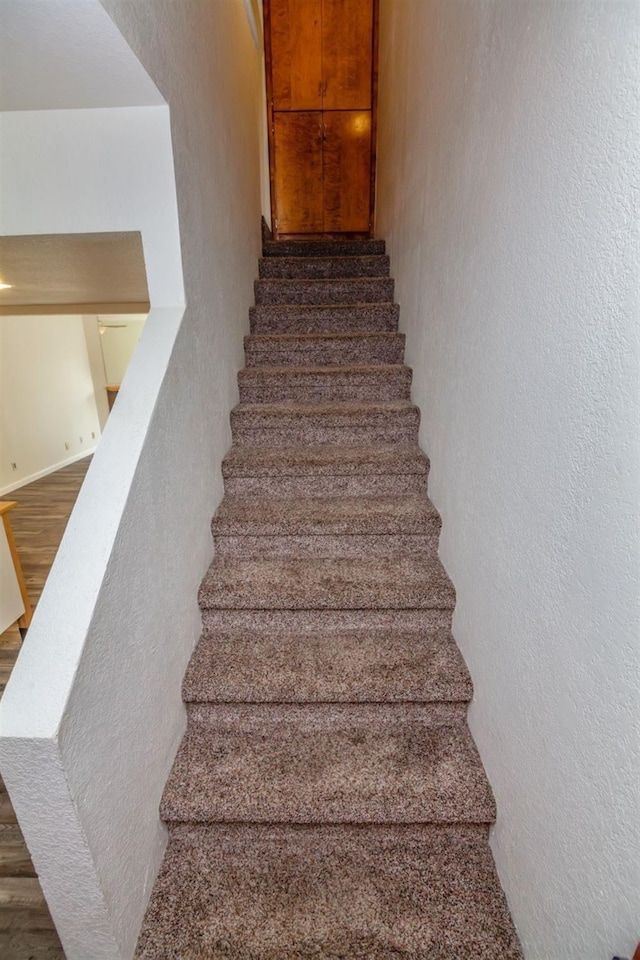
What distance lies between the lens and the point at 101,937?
94cm

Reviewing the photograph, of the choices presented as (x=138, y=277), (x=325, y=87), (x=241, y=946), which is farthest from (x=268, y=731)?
(x=325, y=87)

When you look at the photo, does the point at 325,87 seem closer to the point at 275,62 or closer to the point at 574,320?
the point at 275,62

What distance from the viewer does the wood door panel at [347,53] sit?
4125 millimetres

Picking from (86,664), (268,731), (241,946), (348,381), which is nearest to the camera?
(86,664)

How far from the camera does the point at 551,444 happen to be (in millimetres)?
860

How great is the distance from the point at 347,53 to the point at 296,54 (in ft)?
1.65

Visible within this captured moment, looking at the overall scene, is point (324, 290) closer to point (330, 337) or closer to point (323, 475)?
point (330, 337)

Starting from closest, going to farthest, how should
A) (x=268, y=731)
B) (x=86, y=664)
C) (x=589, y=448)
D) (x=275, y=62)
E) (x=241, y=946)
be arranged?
(x=589, y=448), (x=86, y=664), (x=241, y=946), (x=268, y=731), (x=275, y=62)

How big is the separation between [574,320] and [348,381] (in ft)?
5.34

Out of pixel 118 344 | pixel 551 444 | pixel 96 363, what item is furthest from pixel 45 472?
pixel 551 444

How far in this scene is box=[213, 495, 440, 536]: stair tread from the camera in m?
1.78

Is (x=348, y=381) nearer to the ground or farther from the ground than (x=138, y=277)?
nearer to the ground

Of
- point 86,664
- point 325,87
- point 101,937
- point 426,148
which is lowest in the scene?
point 101,937

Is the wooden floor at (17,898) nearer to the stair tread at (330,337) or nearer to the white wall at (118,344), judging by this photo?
the stair tread at (330,337)
